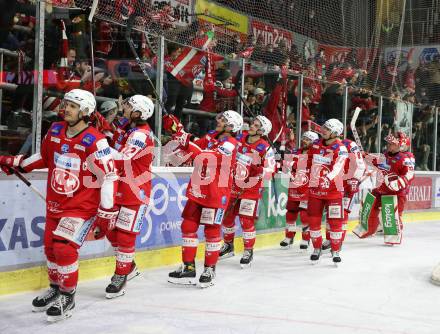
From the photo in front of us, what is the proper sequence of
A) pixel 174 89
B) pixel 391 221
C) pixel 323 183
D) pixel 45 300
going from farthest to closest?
pixel 391 221 → pixel 174 89 → pixel 323 183 → pixel 45 300

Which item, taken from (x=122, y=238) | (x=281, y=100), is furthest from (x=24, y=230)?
(x=281, y=100)

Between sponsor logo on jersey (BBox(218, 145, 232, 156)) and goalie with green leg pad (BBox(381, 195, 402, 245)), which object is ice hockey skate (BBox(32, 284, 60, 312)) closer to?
sponsor logo on jersey (BBox(218, 145, 232, 156))

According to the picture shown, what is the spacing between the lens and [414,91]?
37.7ft

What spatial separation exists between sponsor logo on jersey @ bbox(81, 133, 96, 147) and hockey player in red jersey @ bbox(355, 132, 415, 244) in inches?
195

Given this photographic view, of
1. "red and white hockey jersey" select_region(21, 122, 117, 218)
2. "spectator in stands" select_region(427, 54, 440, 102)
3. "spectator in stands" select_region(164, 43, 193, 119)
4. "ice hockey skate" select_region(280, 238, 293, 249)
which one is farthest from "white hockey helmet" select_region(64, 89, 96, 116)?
"spectator in stands" select_region(427, 54, 440, 102)

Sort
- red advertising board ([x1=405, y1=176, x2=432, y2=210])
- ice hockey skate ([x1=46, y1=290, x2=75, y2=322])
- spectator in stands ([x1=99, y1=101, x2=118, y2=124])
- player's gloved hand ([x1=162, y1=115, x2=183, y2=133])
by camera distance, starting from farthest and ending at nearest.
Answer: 1. red advertising board ([x1=405, y1=176, x2=432, y2=210])
2. spectator in stands ([x1=99, y1=101, x2=118, y2=124])
3. player's gloved hand ([x1=162, y1=115, x2=183, y2=133])
4. ice hockey skate ([x1=46, y1=290, x2=75, y2=322])

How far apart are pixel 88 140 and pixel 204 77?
3320 millimetres

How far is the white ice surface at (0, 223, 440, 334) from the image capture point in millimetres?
3752

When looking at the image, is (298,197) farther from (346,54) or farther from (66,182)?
(66,182)

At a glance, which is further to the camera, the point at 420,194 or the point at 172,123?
the point at 420,194

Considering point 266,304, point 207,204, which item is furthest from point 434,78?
point 266,304

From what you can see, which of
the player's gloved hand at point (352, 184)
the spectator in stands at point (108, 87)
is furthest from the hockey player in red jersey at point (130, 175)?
the player's gloved hand at point (352, 184)

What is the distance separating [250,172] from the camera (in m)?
6.27

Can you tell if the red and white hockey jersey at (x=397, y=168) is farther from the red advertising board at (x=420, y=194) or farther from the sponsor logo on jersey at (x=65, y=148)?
the sponsor logo on jersey at (x=65, y=148)
